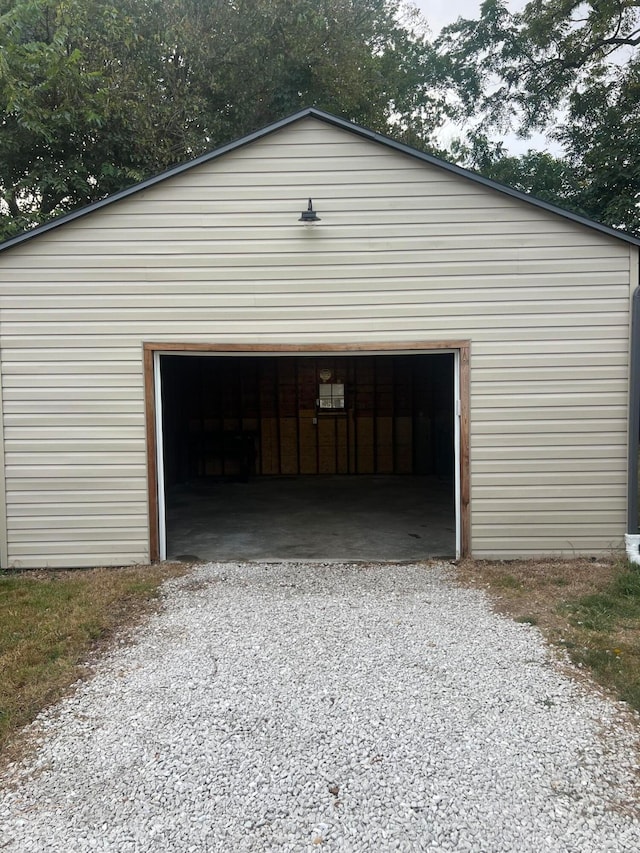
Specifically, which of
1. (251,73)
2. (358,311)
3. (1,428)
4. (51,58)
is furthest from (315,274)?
(251,73)

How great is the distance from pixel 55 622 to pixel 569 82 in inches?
636

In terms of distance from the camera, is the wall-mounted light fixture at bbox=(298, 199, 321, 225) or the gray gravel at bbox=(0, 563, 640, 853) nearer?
the gray gravel at bbox=(0, 563, 640, 853)

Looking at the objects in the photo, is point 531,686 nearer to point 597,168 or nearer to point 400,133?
point 597,168

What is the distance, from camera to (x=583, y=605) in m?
4.33

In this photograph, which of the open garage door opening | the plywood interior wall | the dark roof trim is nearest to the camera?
the dark roof trim

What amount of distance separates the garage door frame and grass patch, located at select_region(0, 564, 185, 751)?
2.22ft

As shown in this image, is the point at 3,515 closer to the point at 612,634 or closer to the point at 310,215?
the point at 310,215

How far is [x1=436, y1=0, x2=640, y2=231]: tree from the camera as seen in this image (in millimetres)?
11664

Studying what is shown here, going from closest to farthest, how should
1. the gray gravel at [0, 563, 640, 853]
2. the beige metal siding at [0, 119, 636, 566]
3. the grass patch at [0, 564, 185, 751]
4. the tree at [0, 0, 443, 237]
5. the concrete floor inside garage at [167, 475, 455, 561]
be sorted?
the gray gravel at [0, 563, 640, 853] → the grass patch at [0, 564, 185, 751] → the beige metal siding at [0, 119, 636, 566] → the concrete floor inside garage at [167, 475, 455, 561] → the tree at [0, 0, 443, 237]

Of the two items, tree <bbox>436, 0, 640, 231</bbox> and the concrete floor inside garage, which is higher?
tree <bbox>436, 0, 640, 231</bbox>

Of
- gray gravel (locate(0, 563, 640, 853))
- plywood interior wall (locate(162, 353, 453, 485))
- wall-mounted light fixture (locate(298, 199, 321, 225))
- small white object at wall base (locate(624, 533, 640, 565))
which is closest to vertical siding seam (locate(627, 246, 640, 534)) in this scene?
small white object at wall base (locate(624, 533, 640, 565))

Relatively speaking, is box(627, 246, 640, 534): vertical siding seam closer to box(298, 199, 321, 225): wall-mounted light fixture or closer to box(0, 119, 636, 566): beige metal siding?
box(0, 119, 636, 566): beige metal siding

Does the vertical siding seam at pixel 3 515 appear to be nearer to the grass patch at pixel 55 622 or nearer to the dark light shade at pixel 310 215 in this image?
the grass patch at pixel 55 622

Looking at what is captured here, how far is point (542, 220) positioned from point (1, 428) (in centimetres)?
528
